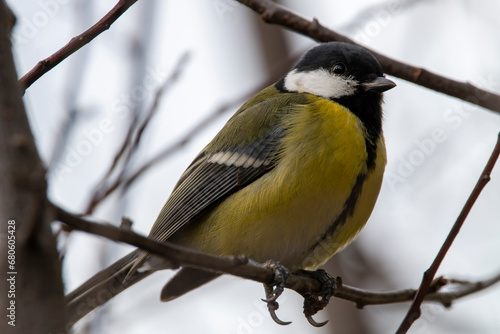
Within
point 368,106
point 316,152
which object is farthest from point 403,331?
point 368,106

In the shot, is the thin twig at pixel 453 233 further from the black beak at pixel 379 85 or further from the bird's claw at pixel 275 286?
the black beak at pixel 379 85

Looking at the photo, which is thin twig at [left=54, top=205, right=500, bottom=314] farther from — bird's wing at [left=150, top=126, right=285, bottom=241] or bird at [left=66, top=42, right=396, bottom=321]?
bird's wing at [left=150, top=126, right=285, bottom=241]

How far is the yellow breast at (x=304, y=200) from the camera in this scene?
2.91 m

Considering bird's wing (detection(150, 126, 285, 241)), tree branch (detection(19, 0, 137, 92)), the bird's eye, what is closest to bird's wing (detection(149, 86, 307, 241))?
bird's wing (detection(150, 126, 285, 241))

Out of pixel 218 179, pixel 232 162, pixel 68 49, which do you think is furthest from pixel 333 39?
pixel 68 49

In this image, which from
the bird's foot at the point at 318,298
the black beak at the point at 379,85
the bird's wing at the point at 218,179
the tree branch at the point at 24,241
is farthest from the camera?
the black beak at the point at 379,85

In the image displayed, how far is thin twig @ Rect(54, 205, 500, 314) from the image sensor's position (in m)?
1.28

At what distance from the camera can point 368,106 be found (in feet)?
11.2

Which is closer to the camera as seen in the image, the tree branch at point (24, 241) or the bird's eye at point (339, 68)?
the tree branch at point (24, 241)

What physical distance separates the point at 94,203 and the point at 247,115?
1.37 meters

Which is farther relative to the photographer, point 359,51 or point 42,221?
point 359,51

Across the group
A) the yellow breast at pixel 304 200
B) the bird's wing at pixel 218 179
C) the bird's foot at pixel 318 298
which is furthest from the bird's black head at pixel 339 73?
the bird's foot at pixel 318 298

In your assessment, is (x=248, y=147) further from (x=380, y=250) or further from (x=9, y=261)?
(x=380, y=250)

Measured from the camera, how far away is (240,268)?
193cm
